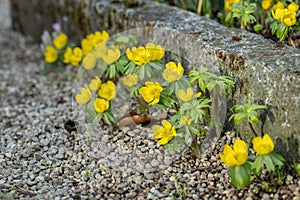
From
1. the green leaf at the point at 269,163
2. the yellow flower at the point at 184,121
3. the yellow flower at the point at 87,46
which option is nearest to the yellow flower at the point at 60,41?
the yellow flower at the point at 87,46

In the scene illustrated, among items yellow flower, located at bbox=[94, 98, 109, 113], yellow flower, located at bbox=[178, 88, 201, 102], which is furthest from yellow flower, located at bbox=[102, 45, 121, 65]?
yellow flower, located at bbox=[178, 88, 201, 102]

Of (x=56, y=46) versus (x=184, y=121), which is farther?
(x=56, y=46)

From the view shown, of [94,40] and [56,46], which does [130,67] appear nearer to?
[94,40]

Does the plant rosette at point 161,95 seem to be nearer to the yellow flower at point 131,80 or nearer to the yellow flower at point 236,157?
the yellow flower at point 131,80

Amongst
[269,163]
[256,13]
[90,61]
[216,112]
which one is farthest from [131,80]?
[256,13]

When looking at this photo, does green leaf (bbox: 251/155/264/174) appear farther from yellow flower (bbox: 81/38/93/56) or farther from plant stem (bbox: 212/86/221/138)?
yellow flower (bbox: 81/38/93/56)

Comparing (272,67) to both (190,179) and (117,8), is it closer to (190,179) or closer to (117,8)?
(190,179)
